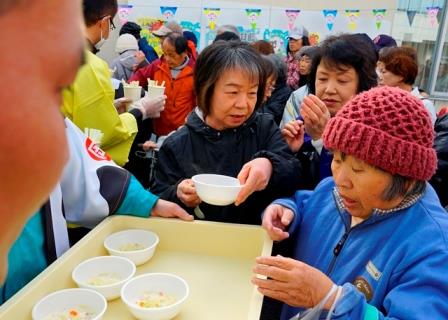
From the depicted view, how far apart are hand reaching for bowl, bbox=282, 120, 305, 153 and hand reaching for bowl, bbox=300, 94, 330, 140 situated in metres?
0.04

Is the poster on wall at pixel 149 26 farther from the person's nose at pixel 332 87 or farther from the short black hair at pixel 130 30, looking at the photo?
the person's nose at pixel 332 87

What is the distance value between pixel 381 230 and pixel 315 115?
0.67 meters

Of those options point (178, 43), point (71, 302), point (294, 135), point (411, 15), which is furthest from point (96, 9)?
point (411, 15)

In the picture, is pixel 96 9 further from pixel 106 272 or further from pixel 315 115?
pixel 106 272

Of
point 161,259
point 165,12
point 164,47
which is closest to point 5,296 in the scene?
point 161,259

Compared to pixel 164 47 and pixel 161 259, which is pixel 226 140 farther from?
pixel 164 47

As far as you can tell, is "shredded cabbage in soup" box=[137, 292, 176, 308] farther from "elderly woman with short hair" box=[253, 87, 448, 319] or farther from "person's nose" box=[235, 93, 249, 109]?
"person's nose" box=[235, 93, 249, 109]

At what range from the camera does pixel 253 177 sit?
4.17 feet

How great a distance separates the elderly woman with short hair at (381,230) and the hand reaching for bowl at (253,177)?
30 cm

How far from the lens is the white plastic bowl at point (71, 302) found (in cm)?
93

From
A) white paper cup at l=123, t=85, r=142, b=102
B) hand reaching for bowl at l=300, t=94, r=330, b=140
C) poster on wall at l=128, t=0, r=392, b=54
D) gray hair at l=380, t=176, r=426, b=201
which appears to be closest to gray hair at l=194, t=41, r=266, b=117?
hand reaching for bowl at l=300, t=94, r=330, b=140

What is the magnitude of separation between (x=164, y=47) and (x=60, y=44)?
11.9ft

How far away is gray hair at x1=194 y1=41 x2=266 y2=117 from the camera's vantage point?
1.48 m

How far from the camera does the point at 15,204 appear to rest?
265 mm
